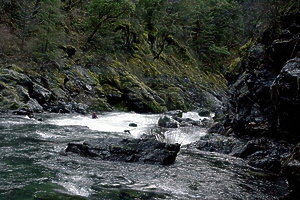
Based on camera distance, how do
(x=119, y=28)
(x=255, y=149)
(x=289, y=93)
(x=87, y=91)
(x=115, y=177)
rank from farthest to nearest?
(x=119, y=28)
(x=87, y=91)
(x=255, y=149)
(x=289, y=93)
(x=115, y=177)

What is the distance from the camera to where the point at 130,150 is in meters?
9.03

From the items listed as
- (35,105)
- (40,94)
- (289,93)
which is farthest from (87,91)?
(289,93)

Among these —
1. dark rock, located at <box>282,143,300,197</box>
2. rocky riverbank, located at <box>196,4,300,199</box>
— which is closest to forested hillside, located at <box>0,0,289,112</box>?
rocky riverbank, located at <box>196,4,300,199</box>

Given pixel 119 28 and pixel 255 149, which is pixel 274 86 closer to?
pixel 255 149

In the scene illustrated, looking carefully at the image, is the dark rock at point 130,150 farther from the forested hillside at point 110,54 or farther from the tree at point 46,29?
the tree at point 46,29

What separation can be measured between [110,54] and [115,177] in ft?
75.8

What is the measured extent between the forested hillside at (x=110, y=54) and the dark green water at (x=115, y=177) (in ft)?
19.8

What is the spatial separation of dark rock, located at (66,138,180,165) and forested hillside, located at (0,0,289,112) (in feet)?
21.0

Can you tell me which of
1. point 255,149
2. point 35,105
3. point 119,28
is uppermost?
point 119,28

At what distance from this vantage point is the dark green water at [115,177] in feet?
19.7

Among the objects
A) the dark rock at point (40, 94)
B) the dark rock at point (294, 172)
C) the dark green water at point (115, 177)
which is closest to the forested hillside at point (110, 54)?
the dark rock at point (40, 94)

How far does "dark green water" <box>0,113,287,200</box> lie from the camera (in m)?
5.99

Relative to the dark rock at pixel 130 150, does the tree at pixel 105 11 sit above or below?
above

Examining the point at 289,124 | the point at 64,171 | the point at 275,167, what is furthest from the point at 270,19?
the point at 64,171
